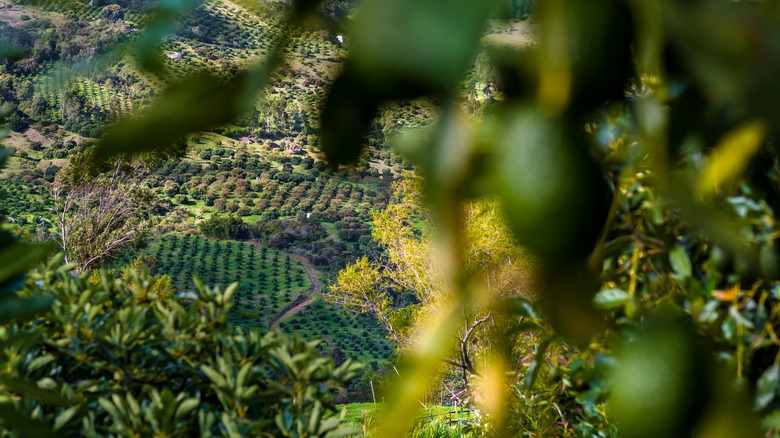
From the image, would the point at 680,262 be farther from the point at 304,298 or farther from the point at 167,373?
the point at 304,298

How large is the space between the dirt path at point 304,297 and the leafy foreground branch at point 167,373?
10524 millimetres

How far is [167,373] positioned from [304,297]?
11.6 metres

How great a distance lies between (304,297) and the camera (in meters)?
12.5

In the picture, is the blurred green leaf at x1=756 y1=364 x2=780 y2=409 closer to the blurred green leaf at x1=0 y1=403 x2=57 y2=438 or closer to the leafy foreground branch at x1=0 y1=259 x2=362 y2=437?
the blurred green leaf at x1=0 y1=403 x2=57 y2=438

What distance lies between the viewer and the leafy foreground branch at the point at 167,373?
968 mm

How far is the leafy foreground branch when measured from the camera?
97 cm

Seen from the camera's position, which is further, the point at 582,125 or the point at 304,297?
the point at 304,297

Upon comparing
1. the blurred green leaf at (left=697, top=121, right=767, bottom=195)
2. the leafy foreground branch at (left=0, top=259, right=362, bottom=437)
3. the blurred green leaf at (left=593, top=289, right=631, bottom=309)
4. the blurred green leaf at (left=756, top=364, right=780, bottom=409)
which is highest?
the blurred green leaf at (left=697, top=121, right=767, bottom=195)

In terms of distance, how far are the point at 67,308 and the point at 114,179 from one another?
919cm

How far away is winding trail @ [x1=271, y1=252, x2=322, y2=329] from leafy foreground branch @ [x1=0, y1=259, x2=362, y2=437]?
1073 centimetres

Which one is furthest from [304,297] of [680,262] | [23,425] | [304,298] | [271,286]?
[23,425]

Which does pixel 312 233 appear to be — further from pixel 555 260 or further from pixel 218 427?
pixel 555 260

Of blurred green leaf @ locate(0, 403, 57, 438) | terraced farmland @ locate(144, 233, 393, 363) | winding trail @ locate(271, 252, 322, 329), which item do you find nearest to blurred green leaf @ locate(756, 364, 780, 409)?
blurred green leaf @ locate(0, 403, 57, 438)

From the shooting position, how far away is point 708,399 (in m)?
0.19
